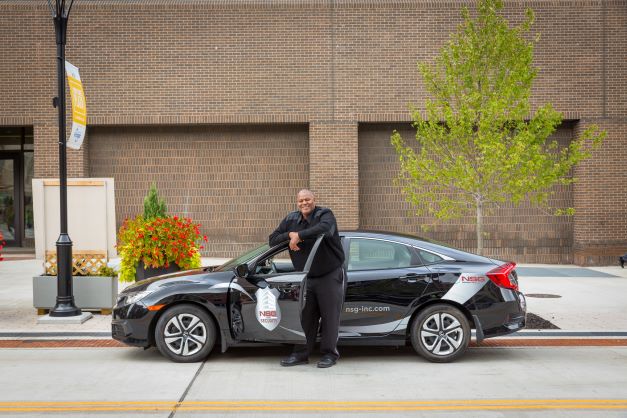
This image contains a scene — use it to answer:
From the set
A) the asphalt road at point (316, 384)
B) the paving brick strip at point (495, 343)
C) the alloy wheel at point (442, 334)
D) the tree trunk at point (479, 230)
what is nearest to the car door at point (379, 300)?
the alloy wheel at point (442, 334)

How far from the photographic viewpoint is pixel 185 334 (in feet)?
25.5

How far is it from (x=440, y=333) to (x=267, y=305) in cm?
186

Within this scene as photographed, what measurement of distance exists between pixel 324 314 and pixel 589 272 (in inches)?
445

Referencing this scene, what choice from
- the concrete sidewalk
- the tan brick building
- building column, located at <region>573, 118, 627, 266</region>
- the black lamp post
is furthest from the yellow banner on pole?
building column, located at <region>573, 118, 627, 266</region>

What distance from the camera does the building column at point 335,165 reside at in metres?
18.3

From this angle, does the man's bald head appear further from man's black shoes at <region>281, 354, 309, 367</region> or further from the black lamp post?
the black lamp post

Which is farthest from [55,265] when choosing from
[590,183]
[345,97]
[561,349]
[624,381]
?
[590,183]

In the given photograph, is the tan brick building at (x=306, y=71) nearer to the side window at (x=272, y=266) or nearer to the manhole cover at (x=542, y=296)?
the manhole cover at (x=542, y=296)

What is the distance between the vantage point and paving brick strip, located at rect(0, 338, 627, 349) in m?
8.95

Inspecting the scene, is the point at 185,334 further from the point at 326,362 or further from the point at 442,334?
the point at 442,334

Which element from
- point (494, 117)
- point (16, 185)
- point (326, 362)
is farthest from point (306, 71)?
point (326, 362)

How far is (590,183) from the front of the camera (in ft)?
60.3

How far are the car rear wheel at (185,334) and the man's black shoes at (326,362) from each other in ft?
3.79

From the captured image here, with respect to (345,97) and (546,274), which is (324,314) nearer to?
(546,274)
